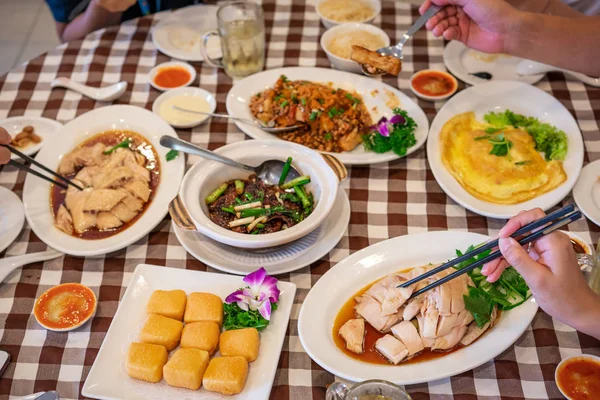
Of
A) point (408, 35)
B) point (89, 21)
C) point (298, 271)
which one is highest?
point (408, 35)

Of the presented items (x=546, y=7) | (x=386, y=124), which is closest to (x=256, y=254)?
(x=386, y=124)

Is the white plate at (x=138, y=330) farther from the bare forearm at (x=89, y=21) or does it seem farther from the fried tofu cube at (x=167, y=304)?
the bare forearm at (x=89, y=21)

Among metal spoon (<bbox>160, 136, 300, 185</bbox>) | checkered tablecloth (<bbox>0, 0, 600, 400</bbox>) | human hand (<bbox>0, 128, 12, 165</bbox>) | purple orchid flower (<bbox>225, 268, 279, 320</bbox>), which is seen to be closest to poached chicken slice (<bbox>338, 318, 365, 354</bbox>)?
checkered tablecloth (<bbox>0, 0, 600, 400</bbox>)

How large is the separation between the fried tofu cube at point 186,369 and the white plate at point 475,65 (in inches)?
94.2

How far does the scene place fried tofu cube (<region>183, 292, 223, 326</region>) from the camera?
2145 millimetres

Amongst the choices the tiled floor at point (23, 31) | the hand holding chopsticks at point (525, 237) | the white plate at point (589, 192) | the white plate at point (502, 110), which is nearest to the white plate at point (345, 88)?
the white plate at point (502, 110)

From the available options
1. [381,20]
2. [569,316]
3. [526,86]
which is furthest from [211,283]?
[381,20]

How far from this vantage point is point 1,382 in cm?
212

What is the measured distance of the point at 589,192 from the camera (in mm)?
2691

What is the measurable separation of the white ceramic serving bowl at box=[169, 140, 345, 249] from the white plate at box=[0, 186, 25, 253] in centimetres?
87

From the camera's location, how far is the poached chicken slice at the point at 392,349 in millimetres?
2031

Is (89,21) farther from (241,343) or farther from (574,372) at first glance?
(574,372)

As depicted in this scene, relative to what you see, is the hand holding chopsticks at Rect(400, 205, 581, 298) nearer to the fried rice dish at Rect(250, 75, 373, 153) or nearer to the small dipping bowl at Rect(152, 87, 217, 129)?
the fried rice dish at Rect(250, 75, 373, 153)

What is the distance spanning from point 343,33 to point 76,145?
6.17 feet
